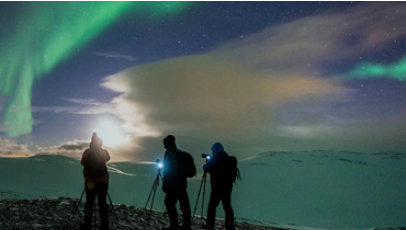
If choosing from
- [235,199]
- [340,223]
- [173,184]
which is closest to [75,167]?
[235,199]

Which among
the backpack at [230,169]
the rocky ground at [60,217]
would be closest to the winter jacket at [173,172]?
the backpack at [230,169]

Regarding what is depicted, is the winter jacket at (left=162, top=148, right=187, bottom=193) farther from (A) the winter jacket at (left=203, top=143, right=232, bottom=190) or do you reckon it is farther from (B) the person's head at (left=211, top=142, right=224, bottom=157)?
(B) the person's head at (left=211, top=142, right=224, bottom=157)

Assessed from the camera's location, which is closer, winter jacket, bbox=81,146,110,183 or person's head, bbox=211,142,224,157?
winter jacket, bbox=81,146,110,183

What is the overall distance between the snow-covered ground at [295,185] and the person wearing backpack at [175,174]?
91.7 feet

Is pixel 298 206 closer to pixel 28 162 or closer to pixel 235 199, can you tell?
pixel 235 199

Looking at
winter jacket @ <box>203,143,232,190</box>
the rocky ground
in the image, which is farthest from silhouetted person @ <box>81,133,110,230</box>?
winter jacket @ <box>203,143,232,190</box>

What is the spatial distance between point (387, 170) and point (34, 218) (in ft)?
181

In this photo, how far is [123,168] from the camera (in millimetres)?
62438

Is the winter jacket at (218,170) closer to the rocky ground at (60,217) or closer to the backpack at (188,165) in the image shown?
the backpack at (188,165)

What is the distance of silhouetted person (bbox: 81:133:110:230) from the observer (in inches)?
365

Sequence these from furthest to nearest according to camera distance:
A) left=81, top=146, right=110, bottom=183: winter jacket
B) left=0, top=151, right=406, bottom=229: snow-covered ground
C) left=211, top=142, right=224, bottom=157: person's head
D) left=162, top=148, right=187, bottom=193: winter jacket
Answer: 1. left=0, top=151, right=406, bottom=229: snow-covered ground
2. left=211, top=142, right=224, bottom=157: person's head
3. left=162, top=148, right=187, bottom=193: winter jacket
4. left=81, top=146, right=110, bottom=183: winter jacket

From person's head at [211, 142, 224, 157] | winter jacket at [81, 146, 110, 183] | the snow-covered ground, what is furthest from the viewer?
the snow-covered ground

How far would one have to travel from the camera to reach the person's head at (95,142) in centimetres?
950

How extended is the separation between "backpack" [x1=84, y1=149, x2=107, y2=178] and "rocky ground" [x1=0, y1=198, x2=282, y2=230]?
1.42 metres
